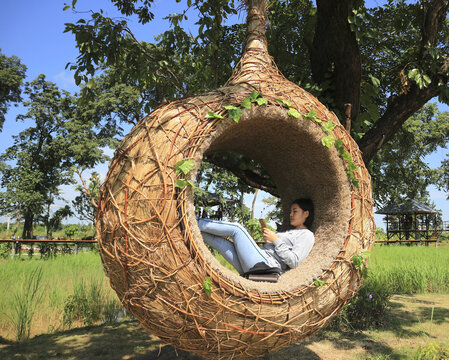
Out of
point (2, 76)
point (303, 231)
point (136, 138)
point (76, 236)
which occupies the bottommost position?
point (76, 236)

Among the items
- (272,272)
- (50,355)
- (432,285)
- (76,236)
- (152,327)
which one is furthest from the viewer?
(76,236)

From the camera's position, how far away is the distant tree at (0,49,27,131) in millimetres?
20375

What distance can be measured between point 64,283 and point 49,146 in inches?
734

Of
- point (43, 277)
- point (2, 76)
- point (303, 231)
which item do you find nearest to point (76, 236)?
point (2, 76)

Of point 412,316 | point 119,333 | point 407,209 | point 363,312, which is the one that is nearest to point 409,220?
point 407,209

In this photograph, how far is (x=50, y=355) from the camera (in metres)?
3.80

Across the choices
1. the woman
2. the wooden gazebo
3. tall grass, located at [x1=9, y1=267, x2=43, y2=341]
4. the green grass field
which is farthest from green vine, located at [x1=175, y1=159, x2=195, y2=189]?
the wooden gazebo

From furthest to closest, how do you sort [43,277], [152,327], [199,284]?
[43,277] → [152,327] → [199,284]

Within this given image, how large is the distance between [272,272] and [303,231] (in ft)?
1.79

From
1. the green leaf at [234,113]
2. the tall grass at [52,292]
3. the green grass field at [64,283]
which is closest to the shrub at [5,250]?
the green grass field at [64,283]

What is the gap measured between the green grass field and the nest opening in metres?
1.22

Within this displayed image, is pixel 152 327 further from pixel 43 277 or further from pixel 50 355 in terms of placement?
pixel 43 277

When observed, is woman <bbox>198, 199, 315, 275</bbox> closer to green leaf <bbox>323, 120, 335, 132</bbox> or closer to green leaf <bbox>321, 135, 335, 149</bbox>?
green leaf <bbox>321, 135, 335, 149</bbox>

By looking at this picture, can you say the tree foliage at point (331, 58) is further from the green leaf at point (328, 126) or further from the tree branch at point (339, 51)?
the green leaf at point (328, 126)
